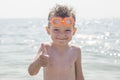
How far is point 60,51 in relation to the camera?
3652 millimetres

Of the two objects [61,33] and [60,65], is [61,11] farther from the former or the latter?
[60,65]

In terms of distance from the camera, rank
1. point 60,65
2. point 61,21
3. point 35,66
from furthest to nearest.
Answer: point 60,65 → point 61,21 → point 35,66

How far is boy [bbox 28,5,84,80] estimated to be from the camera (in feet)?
11.3

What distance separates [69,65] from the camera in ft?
12.0

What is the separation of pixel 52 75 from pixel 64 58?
0.20 metres

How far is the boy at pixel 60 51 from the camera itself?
3.45 m

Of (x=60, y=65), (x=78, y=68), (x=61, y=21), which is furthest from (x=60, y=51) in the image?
(x=61, y=21)

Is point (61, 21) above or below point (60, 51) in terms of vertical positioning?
above

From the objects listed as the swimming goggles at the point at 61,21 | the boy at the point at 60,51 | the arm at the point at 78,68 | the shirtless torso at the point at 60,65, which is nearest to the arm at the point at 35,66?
the boy at the point at 60,51

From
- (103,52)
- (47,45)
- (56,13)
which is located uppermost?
(56,13)

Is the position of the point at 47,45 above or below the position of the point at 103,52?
above

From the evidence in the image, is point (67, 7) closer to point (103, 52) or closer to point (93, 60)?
point (93, 60)

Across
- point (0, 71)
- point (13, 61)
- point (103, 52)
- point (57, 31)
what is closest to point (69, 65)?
point (57, 31)

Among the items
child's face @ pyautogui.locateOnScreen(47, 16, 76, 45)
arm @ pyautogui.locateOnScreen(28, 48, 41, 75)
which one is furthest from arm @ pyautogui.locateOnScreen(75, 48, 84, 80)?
arm @ pyautogui.locateOnScreen(28, 48, 41, 75)
